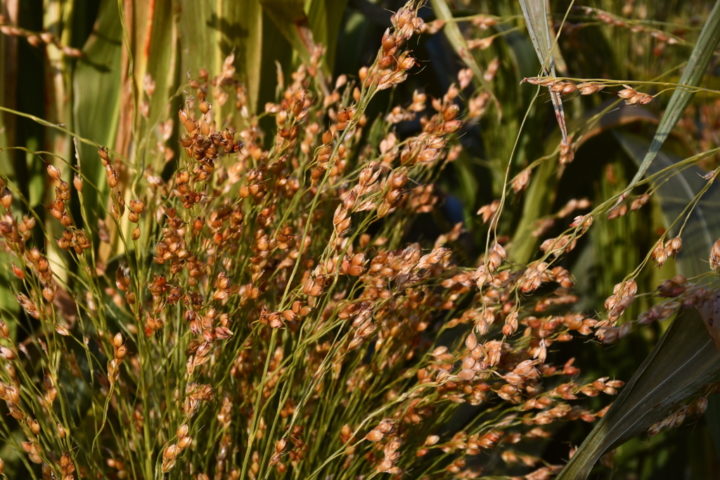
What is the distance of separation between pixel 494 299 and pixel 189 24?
1.68 ft

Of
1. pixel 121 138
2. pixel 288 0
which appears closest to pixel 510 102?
pixel 288 0

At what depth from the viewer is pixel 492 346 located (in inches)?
25.0

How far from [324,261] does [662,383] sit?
32cm

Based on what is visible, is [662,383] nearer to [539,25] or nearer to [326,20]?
[539,25]

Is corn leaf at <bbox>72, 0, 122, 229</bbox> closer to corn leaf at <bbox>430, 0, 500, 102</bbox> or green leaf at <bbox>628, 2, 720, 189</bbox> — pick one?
corn leaf at <bbox>430, 0, 500, 102</bbox>

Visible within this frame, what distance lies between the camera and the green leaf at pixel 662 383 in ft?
2.38

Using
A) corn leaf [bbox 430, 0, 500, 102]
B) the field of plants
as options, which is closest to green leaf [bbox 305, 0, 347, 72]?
the field of plants

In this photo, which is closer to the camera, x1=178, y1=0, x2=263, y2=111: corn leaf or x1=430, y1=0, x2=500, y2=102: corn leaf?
x1=430, y1=0, x2=500, y2=102: corn leaf

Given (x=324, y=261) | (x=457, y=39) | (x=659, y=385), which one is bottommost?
(x=659, y=385)

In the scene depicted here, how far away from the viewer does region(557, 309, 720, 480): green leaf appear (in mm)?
725

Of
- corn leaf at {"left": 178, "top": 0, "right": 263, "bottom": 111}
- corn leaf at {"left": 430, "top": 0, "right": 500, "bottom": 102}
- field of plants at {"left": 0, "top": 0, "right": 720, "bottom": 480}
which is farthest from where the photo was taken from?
corn leaf at {"left": 178, "top": 0, "right": 263, "bottom": 111}

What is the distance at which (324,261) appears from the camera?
0.66 meters

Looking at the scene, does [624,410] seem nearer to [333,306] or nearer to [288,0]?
[333,306]

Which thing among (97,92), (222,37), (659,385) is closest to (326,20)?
(222,37)
